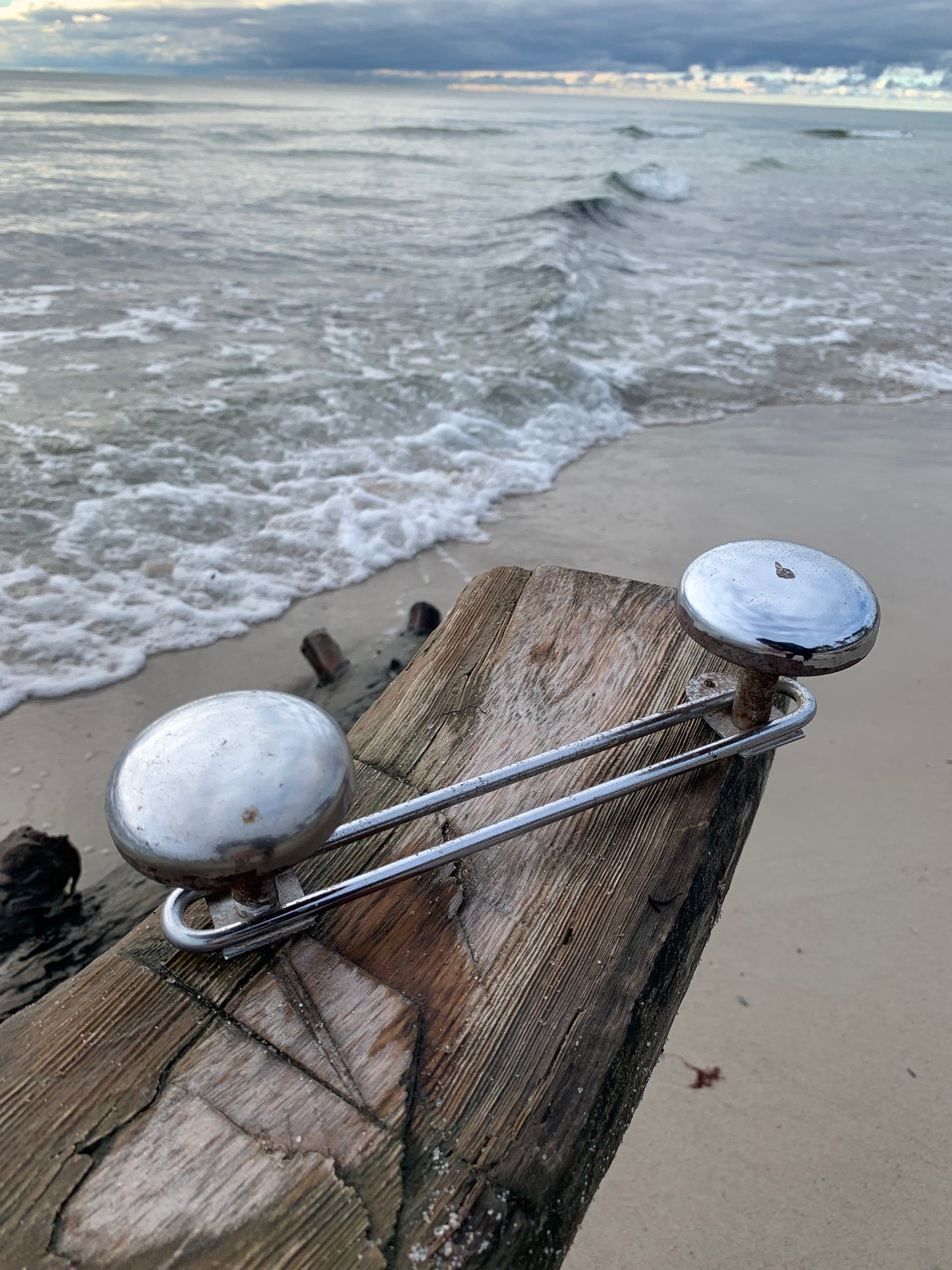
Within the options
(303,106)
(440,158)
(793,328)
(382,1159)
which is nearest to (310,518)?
(382,1159)

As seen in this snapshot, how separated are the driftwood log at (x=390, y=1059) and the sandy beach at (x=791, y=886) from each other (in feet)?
2.92

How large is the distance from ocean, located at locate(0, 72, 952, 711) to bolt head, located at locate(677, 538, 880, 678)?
278 cm

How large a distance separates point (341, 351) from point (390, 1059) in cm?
681

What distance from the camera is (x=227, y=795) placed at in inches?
30.9

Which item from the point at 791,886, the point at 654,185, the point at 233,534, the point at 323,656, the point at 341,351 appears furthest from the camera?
the point at 654,185

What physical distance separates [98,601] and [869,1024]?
3321mm

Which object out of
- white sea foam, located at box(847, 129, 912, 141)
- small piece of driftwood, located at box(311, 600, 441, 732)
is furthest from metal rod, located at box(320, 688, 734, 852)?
white sea foam, located at box(847, 129, 912, 141)

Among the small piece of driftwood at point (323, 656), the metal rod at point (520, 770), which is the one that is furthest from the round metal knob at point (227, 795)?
the small piece of driftwood at point (323, 656)

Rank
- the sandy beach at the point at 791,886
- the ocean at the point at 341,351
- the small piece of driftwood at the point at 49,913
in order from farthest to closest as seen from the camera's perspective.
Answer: the ocean at the point at 341,351 → the small piece of driftwood at the point at 49,913 → the sandy beach at the point at 791,886

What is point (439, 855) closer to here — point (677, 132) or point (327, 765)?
point (327, 765)

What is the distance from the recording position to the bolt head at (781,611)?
1.03 meters

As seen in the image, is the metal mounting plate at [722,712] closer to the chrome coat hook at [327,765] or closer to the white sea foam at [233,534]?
the chrome coat hook at [327,765]

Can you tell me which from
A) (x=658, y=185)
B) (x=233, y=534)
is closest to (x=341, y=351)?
(x=233, y=534)

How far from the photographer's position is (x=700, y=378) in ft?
21.8
